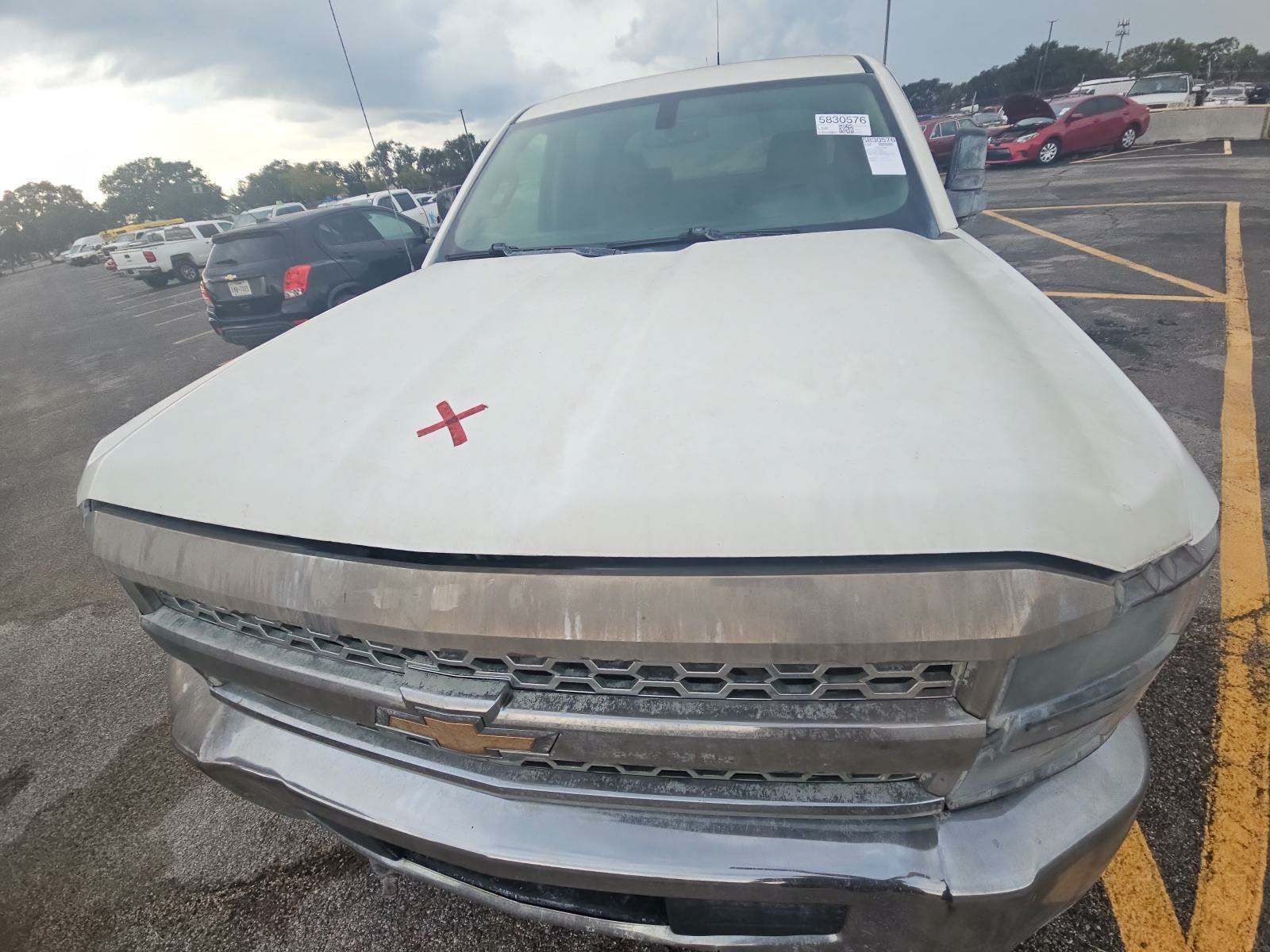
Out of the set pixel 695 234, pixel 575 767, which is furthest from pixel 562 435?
pixel 695 234

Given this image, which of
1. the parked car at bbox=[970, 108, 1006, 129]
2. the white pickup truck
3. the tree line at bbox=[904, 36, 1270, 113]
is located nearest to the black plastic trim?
the white pickup truck

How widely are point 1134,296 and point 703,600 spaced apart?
276 inches

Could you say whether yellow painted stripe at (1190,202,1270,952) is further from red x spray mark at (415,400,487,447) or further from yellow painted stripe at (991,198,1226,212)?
yellow painted stripe at (991,198,1226,212)

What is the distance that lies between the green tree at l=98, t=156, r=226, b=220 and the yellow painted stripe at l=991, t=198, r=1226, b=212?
265 feet

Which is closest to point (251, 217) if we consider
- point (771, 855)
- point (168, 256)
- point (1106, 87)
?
point (168, 256)

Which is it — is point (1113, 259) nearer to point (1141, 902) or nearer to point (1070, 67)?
point (1141, 902)

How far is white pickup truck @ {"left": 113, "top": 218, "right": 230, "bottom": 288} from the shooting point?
1805 cm

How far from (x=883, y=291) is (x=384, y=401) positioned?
3.80 ft

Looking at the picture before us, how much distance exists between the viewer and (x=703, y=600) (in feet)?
2.99

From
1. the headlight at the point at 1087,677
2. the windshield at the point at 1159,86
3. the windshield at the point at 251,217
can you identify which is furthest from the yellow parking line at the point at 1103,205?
the windshield at the point at 251,217

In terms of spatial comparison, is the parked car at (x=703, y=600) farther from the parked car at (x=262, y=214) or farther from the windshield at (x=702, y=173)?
the parked car at (x=262, y=214)

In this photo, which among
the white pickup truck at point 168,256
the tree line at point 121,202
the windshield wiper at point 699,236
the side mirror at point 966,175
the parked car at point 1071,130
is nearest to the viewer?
the windshield wiper at point 699,236

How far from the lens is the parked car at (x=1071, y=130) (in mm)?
15320

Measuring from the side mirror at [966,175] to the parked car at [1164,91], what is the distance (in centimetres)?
2373
